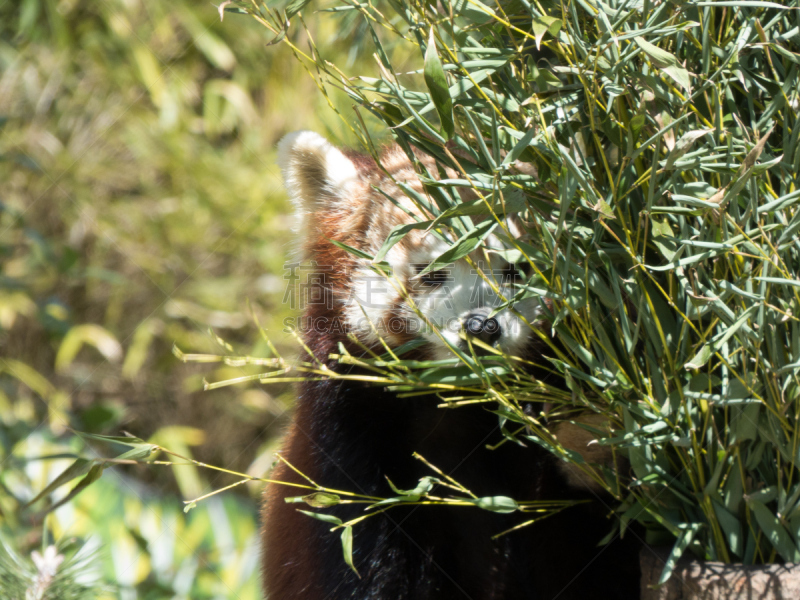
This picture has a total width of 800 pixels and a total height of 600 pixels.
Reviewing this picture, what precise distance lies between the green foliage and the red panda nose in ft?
0.93

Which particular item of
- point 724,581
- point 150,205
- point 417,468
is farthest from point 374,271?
point 150,205

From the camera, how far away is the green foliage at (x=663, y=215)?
74 centimetres

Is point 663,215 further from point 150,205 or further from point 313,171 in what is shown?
point 150,205

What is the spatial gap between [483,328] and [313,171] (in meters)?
0.65

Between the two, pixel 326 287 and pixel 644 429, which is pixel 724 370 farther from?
pixel 326 287

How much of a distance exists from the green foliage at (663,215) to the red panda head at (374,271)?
1.09 ft

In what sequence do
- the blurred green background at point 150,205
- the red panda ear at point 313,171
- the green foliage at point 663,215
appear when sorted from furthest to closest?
the blurred green background at point 150,205, the red panda ear at point 313,171, the green foliage at point 663,215

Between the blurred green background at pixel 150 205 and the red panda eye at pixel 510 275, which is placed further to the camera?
the blurred green background at pixel 150 205

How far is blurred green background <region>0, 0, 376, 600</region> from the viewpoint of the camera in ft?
12.8

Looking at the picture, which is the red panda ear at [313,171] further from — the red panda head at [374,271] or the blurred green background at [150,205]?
the blurred green background at [150,205]

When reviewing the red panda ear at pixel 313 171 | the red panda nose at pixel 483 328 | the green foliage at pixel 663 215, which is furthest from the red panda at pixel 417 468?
the green foliage at pixel 663 215

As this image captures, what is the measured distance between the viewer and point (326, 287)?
1515mm

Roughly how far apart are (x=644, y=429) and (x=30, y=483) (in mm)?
2394

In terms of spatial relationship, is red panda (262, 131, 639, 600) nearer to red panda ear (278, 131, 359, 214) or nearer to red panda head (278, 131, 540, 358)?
red panda head (278, 131, 540, 358)
